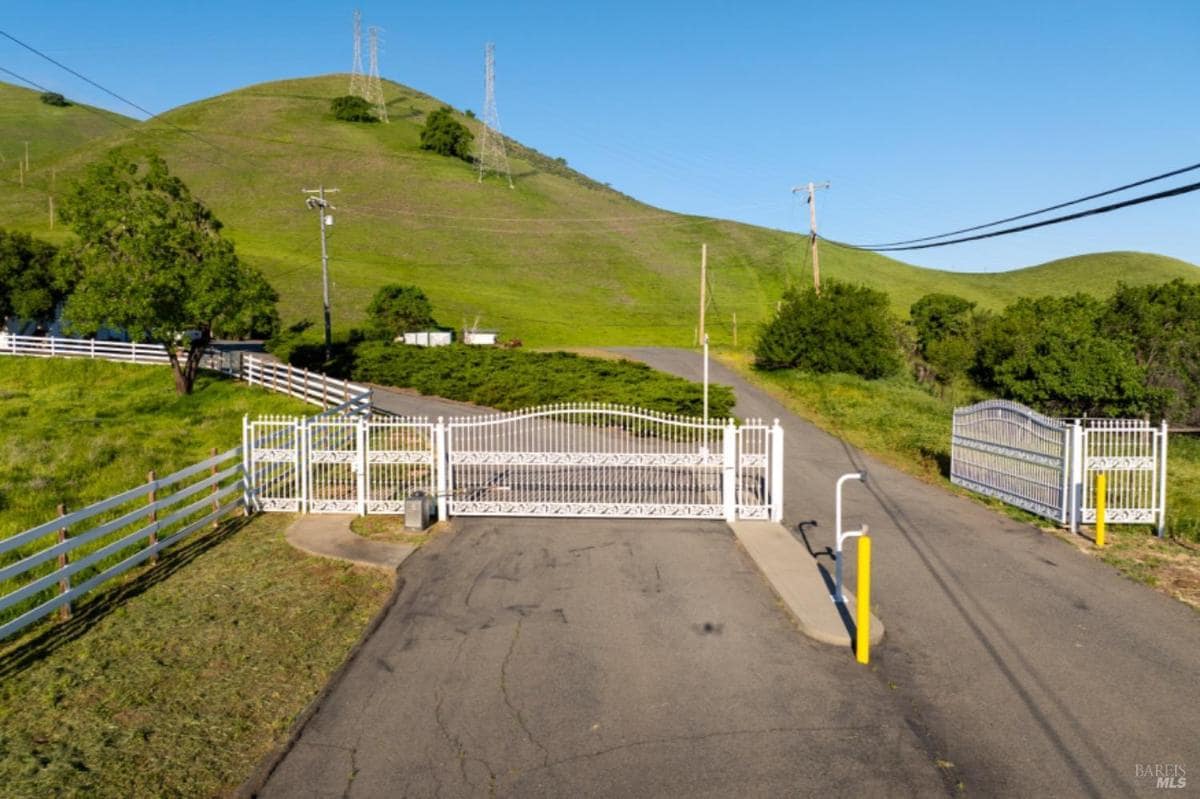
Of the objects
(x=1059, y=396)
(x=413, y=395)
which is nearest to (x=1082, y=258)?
(x=1059, y=396)

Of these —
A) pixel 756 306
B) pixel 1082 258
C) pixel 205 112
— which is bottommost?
pixel 756 306

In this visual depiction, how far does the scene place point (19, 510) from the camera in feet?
47.3

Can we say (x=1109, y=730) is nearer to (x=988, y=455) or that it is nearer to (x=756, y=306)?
(x=988, y=455)

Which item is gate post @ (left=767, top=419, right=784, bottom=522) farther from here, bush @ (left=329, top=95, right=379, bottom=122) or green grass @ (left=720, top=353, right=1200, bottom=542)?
bush @ (left=329, top=95, right=379, bottom=122)

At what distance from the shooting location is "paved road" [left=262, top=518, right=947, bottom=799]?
19.1 ft

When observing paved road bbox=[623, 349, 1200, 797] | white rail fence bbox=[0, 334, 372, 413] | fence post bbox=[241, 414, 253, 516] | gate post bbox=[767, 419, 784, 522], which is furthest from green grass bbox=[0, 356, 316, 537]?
paved road bbox=[623, 349, 1200, 797]

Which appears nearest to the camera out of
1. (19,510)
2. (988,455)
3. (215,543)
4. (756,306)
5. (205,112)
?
(215,543)

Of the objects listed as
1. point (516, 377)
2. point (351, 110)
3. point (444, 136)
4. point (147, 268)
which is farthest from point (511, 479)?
Result: point (351, 110)

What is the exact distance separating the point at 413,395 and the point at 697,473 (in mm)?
21292

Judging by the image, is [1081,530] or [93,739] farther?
[1081,530]

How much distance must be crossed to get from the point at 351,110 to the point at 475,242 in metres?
59.8

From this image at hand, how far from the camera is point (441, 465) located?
1380 centimetres

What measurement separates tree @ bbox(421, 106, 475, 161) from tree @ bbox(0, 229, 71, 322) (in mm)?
78747

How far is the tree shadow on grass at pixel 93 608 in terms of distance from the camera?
8023mm
